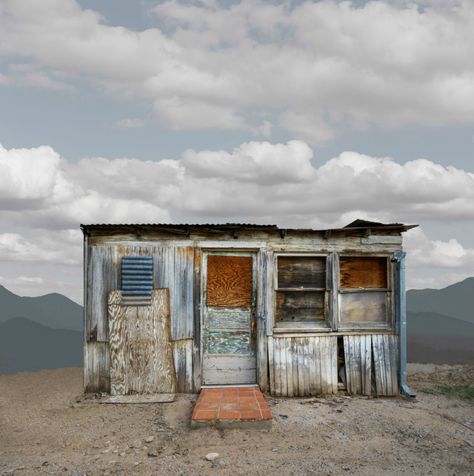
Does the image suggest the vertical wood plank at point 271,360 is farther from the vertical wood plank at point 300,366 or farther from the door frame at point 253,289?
the vertical wood plank at point 300,366

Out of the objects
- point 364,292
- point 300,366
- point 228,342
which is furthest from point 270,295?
point 364,292

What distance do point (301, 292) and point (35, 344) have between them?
46082 mm

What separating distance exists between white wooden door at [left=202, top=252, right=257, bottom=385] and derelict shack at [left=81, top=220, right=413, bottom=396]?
0.06 feet

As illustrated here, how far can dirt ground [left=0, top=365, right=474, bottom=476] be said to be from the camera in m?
5.14

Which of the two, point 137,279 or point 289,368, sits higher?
point 137,279

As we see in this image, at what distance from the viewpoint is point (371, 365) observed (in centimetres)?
827

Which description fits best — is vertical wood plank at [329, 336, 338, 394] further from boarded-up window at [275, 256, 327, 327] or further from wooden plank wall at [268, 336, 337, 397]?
boarded-up window at [275, 256, 327, 327]

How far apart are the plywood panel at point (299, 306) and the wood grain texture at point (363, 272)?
59 centimetres

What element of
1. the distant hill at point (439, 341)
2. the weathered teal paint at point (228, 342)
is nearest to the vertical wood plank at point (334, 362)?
the weathered teal paint at point (228, 342)

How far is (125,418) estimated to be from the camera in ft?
22.4

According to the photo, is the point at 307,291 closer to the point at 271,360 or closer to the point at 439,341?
the point at 271,360

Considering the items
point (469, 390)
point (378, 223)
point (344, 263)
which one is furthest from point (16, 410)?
point (469, 390)

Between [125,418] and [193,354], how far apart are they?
5.32 feet

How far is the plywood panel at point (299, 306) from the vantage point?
8.18 metres
